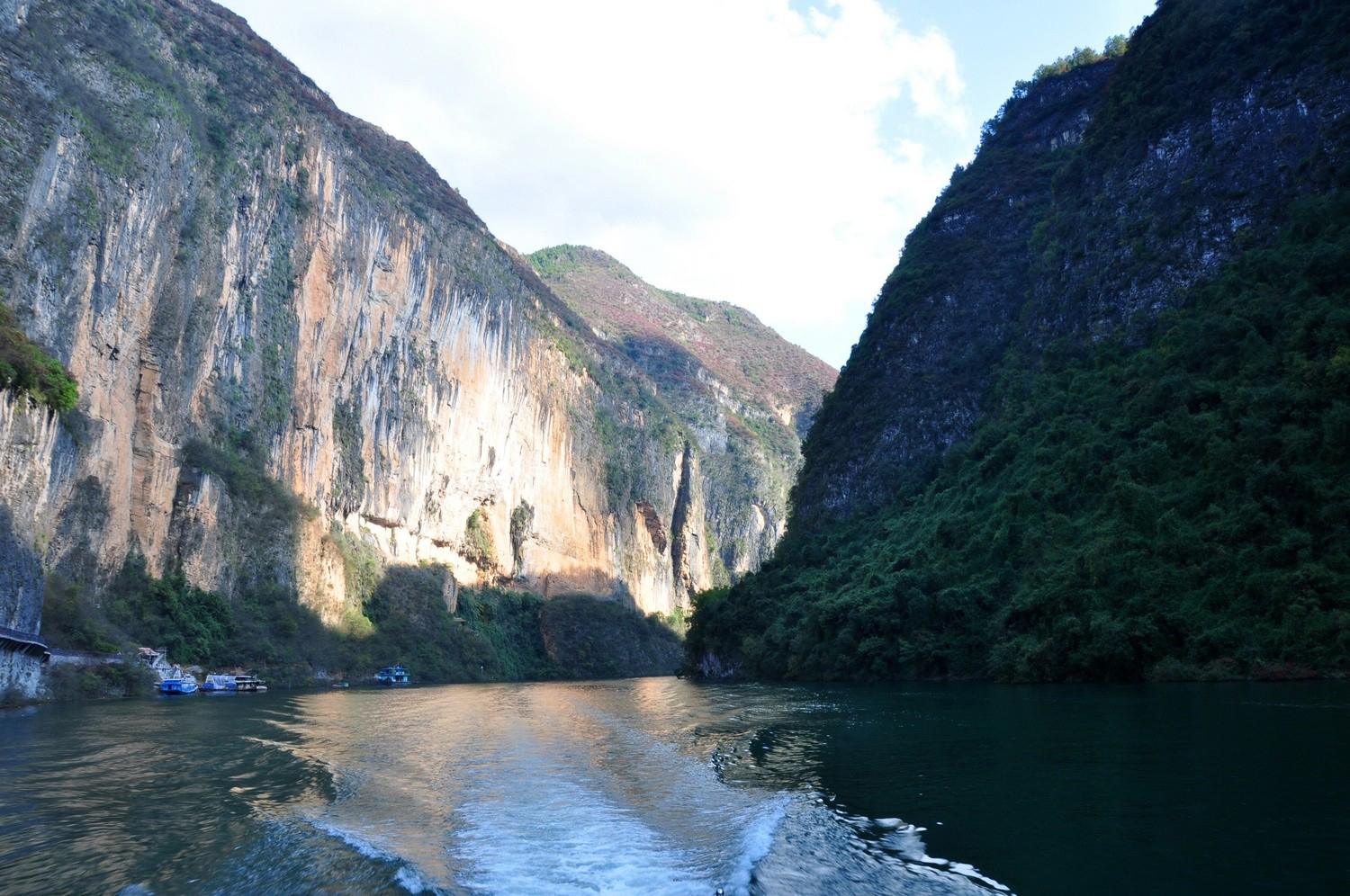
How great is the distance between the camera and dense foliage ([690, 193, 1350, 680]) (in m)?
26.1

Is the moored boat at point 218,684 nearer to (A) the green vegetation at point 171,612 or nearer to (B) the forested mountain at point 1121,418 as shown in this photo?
(A) the green vegetation at point 171,612

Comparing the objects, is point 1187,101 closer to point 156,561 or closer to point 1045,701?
point 1045,701

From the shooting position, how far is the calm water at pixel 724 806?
8.34 metres

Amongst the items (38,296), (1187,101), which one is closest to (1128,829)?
(38,296)

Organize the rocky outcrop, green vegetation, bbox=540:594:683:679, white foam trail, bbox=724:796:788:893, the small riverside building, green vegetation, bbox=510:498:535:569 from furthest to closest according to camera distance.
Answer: green vegetation, bbox=510:498:535:569
green vegetation, bbox=540:594:683:679
the rocky outcrop
the small riverside building
white foam trail, bbox=724:796:788:893

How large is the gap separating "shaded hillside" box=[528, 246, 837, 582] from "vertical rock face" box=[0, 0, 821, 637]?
119 ft

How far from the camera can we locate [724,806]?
38.5 ft

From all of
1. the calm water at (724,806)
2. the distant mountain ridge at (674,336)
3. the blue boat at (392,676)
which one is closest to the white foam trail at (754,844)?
the calm water at (724,806)

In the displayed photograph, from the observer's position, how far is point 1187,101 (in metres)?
46.6

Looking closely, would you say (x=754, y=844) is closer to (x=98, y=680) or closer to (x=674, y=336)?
(x=98, y=680)

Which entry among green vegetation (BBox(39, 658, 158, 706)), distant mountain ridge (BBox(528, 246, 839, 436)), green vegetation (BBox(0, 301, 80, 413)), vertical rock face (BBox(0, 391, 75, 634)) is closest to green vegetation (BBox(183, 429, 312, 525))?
vertical rock face (BBox(0, 391, 75, 634))

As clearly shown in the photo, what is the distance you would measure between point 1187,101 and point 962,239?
2289 cm

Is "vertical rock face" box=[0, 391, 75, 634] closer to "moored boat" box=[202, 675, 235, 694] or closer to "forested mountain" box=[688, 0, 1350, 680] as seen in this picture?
"moored boat" box=[202, 675, 235, 694]

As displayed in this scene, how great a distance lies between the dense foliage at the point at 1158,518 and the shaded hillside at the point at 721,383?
95247 millimetres
